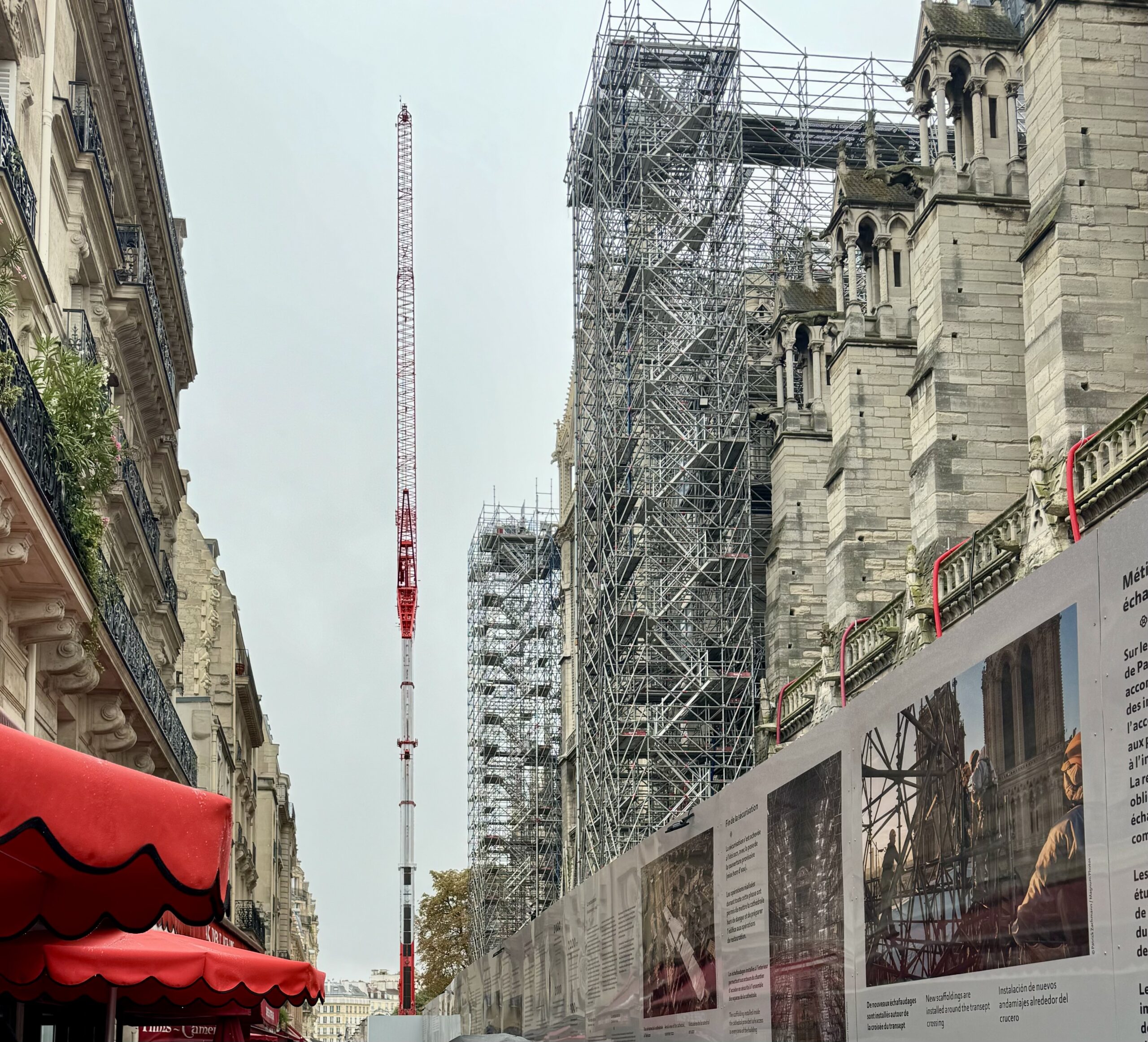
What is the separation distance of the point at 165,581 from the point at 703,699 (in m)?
15.7

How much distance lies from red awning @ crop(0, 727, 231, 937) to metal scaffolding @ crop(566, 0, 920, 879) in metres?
33.6

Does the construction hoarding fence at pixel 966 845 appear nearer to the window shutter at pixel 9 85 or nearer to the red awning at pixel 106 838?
the red awning at pixel 106 838

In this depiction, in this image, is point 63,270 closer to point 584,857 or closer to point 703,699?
point 703,699

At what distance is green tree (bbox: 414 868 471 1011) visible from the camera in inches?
3300

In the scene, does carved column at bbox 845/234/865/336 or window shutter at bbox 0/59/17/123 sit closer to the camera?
window shutter at bbox 0/59/17/123

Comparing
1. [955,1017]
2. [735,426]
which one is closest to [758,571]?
[735,426]

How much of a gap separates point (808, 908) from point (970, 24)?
1019 inches

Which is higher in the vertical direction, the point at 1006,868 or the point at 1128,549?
the point at 1128,549

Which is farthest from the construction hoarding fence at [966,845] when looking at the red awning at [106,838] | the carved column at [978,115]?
the carved column at [978,115]

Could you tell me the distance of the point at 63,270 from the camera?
19.9 metres

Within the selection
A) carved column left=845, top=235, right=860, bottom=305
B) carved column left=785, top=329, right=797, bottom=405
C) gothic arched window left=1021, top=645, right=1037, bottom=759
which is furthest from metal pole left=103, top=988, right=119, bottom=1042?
carved column left=785, top=329, right=797, bottom=405

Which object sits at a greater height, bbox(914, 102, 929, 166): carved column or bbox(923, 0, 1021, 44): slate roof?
bbox(923, 0, 1021, 44): slate roof

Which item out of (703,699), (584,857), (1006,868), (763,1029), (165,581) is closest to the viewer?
(1006,868)

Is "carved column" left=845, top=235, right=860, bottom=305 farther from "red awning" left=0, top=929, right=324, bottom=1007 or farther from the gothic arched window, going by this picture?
the gothic arched window
